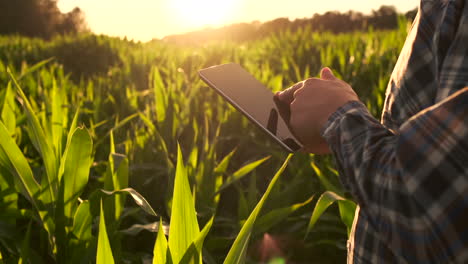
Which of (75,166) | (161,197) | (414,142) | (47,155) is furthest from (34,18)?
(414,142)

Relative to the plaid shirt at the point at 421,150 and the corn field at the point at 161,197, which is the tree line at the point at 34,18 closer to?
the corn field at the point at 161,197

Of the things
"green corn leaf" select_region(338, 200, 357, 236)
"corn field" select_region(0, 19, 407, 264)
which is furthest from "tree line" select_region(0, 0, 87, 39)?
"green corn leaf" select_region(338, 200, 357, 236)

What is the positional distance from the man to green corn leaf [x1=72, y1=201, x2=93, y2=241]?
617 mm

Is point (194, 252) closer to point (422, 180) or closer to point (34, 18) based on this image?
point (422, 180)

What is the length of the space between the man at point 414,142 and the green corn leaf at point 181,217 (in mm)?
208

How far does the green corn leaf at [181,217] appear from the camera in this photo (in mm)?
811

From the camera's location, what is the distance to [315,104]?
0.70 metres

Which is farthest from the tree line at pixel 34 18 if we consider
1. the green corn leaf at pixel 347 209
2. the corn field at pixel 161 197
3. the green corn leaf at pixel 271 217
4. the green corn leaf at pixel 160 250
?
the green corn leaf at pixel 160 250

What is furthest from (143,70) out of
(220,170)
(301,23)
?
(301,23)

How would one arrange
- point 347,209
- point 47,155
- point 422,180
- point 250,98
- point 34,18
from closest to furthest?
point 422,180 < point 250,98 < point 347,209 < point 47,155 < point 34,18

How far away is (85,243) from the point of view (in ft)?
3.78

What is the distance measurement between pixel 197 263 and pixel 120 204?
465 mm

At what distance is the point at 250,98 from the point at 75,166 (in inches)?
18.4

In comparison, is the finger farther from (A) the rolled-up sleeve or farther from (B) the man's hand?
(A) the rolled-up sleeve
